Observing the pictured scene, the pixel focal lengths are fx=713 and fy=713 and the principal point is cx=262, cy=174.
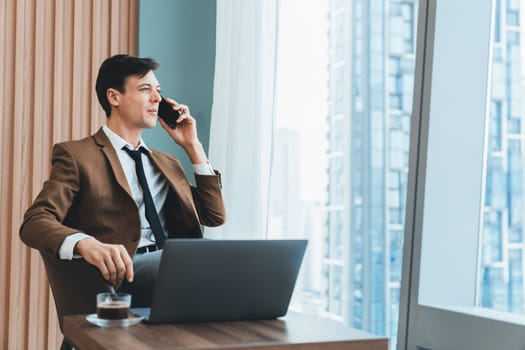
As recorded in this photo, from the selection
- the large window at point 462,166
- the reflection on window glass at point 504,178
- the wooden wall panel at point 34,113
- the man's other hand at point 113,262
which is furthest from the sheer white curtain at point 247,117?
the man's other hand at point 113,262

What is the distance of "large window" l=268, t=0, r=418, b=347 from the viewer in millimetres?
2898

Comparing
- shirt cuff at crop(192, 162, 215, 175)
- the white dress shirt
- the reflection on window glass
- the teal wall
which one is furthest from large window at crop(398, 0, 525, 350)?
the teal wall

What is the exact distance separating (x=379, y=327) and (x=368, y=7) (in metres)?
1.33

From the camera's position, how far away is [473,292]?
252 centimetres

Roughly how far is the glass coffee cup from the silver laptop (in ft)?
0.20

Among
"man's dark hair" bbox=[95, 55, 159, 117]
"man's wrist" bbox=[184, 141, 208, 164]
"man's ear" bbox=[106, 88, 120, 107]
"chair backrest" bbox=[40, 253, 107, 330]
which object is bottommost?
"chair backrest" bbox=[40, 253, 107, 330]

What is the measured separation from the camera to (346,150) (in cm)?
311

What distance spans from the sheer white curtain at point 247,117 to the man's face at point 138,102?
793 mm

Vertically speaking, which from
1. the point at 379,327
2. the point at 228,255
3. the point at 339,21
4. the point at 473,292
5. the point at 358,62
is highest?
the point at 339,21

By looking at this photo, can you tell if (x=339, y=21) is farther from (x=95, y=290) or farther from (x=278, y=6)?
(x=95, y=290)

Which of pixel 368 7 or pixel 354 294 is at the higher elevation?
pixel 368 7

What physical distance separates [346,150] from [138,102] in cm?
96

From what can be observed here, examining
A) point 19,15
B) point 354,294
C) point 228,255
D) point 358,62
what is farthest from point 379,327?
point 19,15

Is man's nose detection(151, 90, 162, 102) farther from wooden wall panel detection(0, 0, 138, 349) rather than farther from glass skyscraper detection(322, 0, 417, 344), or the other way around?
wooden wall panel detection(0, 0, 138, 349)
